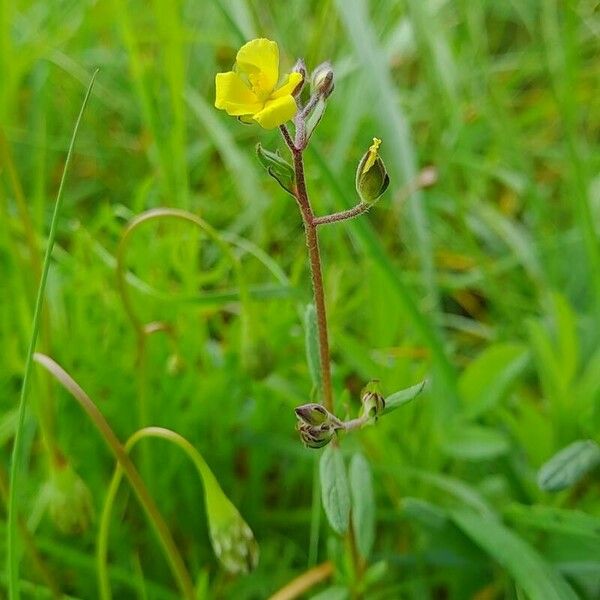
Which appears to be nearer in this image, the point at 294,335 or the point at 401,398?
the point at 401,398

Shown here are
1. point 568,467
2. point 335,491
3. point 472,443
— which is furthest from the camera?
point 472,443

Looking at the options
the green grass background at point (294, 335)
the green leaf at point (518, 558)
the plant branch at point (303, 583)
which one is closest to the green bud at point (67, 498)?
the green grass background at point (294, 335)

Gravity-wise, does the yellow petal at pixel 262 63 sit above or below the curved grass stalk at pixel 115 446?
above

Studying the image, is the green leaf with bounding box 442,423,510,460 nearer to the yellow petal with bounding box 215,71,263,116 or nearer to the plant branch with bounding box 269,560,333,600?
the plant branch with bounding box 269,560,333,600

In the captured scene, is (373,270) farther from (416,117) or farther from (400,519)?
(416,117)

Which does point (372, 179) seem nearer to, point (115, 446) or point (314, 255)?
point (314, 255)

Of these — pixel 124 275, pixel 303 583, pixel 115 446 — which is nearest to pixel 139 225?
pixel 124 275

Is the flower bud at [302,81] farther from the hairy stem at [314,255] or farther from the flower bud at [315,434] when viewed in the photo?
the flower bud at [315,434]
